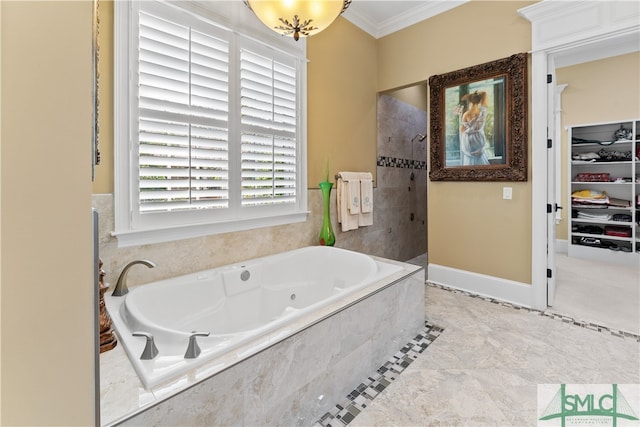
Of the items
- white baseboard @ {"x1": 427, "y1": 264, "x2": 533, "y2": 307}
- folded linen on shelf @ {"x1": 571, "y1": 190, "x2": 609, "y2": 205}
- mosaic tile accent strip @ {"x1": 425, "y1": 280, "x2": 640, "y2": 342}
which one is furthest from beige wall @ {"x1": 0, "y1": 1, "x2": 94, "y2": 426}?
folded linen on shelf @ {"x1": 571, "y1": 190, "x2": 609, "y2": 205}

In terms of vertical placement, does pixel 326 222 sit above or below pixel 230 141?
below

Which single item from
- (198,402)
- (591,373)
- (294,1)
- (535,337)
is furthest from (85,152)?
(535,337)

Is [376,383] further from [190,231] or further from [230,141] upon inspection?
[230,141]

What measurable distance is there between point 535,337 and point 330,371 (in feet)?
5.54

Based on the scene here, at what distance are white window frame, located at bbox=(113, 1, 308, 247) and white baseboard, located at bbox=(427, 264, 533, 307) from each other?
67.5 inches

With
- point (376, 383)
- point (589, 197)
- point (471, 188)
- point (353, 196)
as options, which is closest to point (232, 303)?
point (376, 383)

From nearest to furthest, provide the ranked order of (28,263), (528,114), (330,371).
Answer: (28,263), (330,371), (528,114)

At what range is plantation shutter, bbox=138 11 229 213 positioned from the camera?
1.90m

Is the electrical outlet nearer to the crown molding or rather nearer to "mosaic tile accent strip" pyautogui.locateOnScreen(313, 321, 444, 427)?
"mosaic tile accent strip" pyautogui.locateOnScreen(313, 321, 444, 427)

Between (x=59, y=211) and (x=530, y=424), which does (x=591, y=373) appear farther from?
(x=59, y=211)

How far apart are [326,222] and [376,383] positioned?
5.06 ft

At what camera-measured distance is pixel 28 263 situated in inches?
15.1

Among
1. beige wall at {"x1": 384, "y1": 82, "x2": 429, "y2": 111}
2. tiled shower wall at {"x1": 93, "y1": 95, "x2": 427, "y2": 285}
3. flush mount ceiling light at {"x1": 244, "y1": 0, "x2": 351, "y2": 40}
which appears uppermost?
beige wall at {"x1": 384, "y1": 82, "x2": 429, "y2": 111}

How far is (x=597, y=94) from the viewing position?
4398 millimetres
